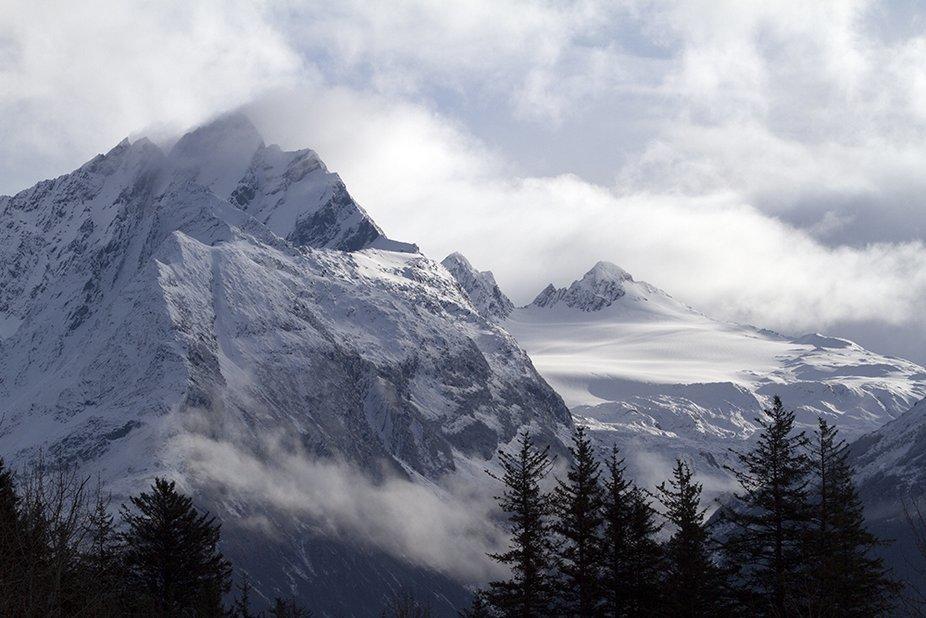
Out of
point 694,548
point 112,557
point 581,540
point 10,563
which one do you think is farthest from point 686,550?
point 10,563

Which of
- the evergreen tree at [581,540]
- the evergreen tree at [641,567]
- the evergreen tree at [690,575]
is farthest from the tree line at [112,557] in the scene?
the evergreen tree at [690,575]

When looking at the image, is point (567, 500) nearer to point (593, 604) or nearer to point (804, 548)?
point (593, 604)

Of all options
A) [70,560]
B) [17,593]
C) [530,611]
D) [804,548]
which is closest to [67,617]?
[17,593]

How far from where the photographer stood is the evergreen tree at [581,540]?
55406mm

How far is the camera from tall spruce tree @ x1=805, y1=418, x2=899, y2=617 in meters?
49.3

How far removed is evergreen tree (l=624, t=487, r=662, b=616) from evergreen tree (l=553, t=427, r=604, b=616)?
1.50 meters

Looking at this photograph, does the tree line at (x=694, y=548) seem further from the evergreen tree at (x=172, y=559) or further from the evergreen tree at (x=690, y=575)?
the evergreen tree at (x=172, y=559)

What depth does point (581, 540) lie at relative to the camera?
56.4 m

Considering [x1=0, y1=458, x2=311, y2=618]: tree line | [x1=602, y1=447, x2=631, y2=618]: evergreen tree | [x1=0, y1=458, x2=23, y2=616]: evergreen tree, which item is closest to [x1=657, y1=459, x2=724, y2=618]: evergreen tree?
[x1=602, y1=447, x2=631, y2=618]: evergreen tree

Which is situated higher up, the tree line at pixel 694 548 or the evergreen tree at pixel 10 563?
the tree line at pixel 694 548

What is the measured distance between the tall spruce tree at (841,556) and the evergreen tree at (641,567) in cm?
735

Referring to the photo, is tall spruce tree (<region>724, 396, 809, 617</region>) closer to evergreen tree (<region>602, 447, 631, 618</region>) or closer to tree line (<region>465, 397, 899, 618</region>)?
tree line (<region>465, 397, 899, 618</region>)

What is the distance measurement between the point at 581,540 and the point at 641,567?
3152mm

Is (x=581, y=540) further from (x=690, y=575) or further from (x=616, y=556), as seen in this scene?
(x=690, y=575)
